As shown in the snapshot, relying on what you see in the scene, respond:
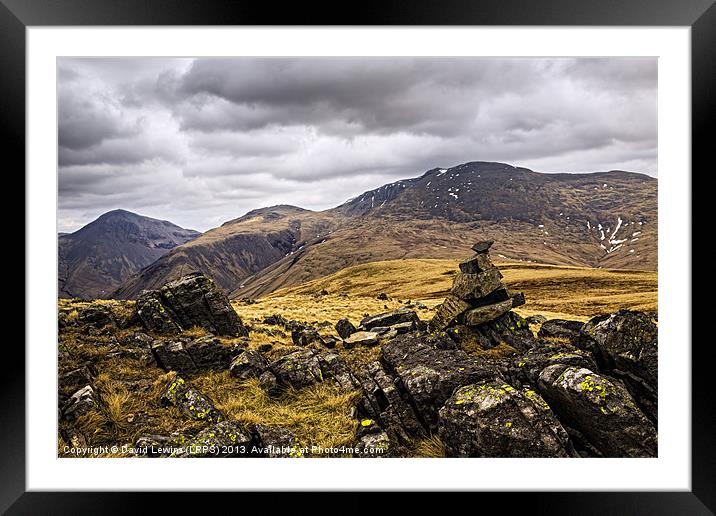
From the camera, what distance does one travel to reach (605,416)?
4520mm

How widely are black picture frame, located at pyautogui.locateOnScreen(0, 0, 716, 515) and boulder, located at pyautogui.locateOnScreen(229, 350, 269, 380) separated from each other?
2.14m

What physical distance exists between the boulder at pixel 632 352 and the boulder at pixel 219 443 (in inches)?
233

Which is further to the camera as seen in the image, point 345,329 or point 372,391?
point 345,329

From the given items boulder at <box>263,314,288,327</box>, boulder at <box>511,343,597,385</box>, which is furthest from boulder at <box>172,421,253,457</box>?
boulder at <box>263,314,288,327</box>

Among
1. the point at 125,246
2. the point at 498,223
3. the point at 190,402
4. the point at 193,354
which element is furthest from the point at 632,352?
the point at 125,246

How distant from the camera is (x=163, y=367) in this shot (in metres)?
6.51

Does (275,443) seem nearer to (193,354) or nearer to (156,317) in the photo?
(193,354)

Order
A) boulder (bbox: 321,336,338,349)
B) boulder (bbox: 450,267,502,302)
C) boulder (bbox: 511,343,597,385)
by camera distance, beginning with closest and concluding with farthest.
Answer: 1. boulder (bbox: 511,343,597,385)
2. boulder (bbox: 321,336,338,349)
3. boulder (bbox: 450,267,502,302)

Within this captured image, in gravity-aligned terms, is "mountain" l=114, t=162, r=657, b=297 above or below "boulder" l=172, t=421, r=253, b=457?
above

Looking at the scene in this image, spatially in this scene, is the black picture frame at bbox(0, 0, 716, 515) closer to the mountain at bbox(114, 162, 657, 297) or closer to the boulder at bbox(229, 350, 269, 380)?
the boulder at bbox(229, 350, 269, 380)

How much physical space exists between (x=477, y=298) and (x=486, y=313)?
1.72 ft

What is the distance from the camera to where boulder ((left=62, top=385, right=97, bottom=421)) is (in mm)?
5164
